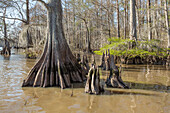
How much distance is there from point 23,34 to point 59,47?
7.53ft

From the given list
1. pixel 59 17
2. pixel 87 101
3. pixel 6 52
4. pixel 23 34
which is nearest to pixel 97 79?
pixel 87 101

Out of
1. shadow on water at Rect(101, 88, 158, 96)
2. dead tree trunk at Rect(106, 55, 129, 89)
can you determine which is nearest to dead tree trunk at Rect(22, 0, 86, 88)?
dead tree trunk at Rect(106, 55, 129, 89)

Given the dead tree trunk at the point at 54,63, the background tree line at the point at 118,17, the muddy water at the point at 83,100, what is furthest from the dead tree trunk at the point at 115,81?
the background tree line at the point at 118,17

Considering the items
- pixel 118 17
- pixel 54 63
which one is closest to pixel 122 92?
pixel 54 63

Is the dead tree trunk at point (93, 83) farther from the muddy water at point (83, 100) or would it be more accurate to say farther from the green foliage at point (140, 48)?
the green foliage at point (140, 48)

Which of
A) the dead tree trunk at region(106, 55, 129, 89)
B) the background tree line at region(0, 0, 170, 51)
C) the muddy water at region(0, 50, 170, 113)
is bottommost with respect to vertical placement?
the muddy water at region(0, 50, 170, 113)

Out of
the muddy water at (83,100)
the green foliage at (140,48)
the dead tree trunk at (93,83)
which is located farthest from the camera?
the green foliage at (140,48)

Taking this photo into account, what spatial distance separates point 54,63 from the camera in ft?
18.1

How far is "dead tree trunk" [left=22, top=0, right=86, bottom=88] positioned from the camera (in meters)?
5.30

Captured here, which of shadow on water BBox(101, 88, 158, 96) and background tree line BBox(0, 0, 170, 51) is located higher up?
background tree line BBox(0, 0, 170, 51)

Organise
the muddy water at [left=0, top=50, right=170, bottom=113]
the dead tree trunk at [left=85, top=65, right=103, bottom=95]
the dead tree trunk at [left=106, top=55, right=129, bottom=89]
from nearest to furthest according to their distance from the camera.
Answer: the muddy water at [left=0, top=50, right=170, bottom=113] < the dead tree trunk at [left=85, top=65, right=103, bottom=95] < the dead tree trunk at [left=106, top=55, right=129, bottom=89]

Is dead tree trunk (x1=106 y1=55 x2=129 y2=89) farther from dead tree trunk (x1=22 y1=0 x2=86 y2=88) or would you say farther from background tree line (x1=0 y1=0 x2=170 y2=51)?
background tree line (x1=0 y1=0 x2=170 y2=51)

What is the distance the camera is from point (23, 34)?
7.04m

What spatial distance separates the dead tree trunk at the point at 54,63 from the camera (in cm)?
530
